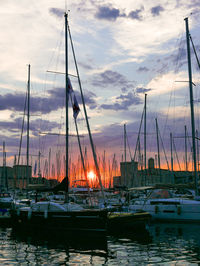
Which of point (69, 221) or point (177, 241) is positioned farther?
point (69, 221)

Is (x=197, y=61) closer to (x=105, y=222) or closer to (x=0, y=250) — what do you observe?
(x=105, y=222)

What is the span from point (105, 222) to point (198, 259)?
8422 mm

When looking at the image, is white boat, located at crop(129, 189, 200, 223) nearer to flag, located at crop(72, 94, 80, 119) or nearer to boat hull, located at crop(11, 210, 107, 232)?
boat hull, located at crop(11, 210, 107, 232)

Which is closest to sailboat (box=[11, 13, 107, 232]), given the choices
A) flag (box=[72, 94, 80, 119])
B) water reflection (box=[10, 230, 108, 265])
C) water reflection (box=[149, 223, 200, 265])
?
water reflection (box=[10, 230, 108, 265])

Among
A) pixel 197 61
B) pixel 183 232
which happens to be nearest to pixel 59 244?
pixel 183 232

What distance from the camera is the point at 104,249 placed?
1927 centimetres

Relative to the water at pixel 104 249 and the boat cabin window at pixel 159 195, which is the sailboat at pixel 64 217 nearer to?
the water at pixel 104 249

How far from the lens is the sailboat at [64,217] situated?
23328 millimetres

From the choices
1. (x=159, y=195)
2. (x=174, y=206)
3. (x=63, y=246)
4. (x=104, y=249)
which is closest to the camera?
(x=104, y=249)

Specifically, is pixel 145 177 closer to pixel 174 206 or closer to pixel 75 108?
pixel 174 206

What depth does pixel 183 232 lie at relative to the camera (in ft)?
83.9

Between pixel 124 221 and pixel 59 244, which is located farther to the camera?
pixel 124 221

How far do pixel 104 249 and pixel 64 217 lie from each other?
6.31 metres

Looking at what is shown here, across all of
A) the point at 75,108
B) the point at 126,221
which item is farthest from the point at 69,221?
the point at 75,108
